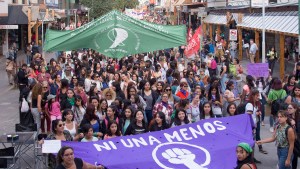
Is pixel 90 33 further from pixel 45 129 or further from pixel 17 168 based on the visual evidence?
pixel 17 168

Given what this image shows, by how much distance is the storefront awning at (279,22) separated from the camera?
24.7 meters

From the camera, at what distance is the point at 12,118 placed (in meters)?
17.9

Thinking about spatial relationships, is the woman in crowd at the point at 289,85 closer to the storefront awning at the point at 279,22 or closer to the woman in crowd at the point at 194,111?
the woman in crowd at the point at 194,111

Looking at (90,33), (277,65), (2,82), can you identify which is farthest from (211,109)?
(277,65)

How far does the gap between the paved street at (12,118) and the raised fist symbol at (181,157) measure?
328cm

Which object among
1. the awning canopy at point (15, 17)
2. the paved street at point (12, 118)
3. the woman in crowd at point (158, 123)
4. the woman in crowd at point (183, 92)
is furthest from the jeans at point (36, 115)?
the awning canopy at point (15, 17)

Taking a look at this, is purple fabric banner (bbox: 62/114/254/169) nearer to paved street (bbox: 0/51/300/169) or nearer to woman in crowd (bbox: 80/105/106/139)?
woman in crowd (bbox: 80/105/106/139)

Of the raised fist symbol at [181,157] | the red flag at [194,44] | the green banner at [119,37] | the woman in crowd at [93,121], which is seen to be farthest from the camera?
the red flag at [194,44]

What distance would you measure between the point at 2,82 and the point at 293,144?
21.1 metres

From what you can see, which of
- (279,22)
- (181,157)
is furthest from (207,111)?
(279,22)

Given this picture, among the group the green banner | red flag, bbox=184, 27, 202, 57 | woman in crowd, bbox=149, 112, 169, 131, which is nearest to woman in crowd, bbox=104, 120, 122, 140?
woman in crowd, bbox=149, 112, 169, 131

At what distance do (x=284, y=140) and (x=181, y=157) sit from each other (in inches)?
69.1

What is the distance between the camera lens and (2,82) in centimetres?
2806

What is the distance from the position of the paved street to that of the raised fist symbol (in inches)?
129
